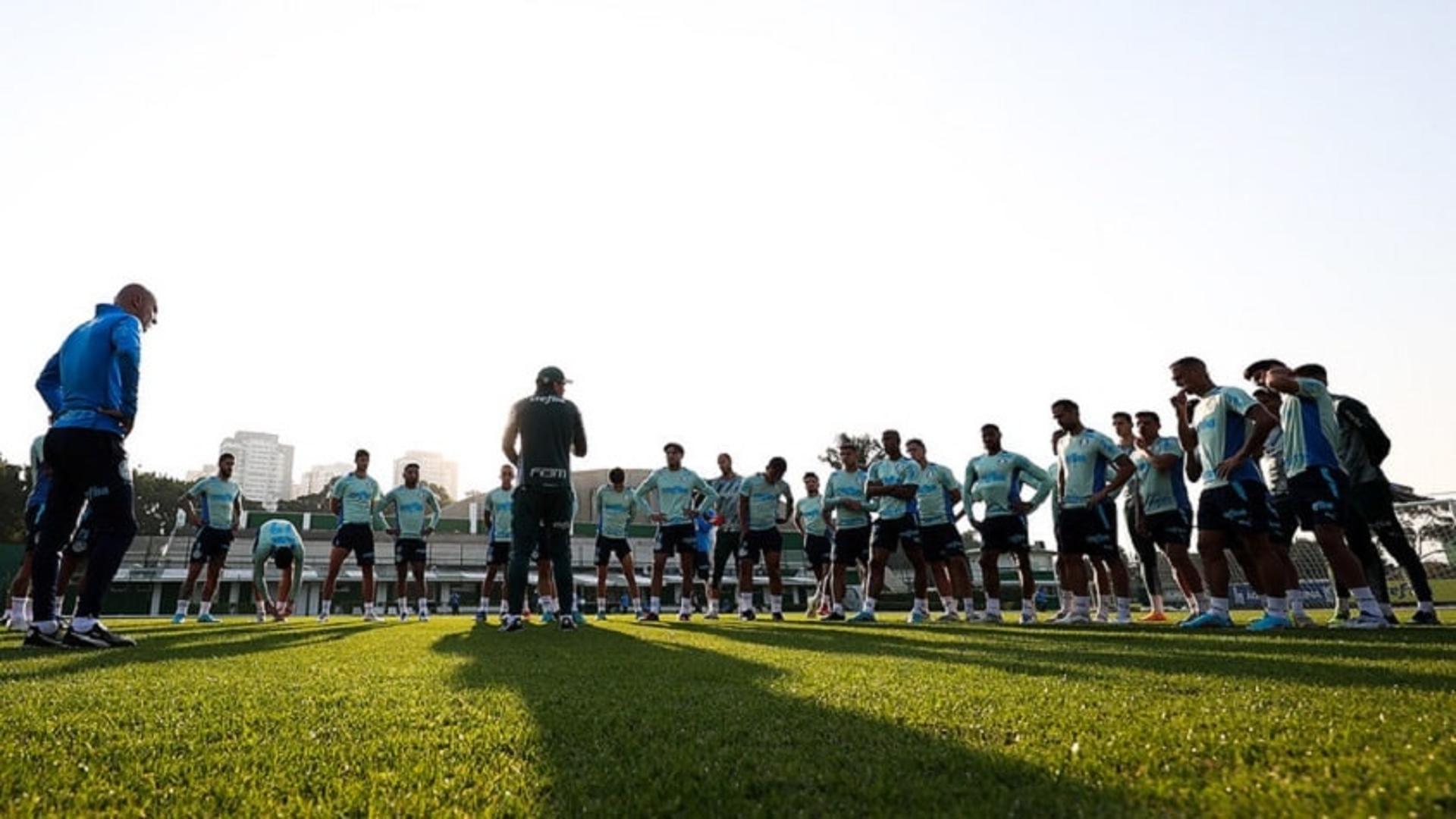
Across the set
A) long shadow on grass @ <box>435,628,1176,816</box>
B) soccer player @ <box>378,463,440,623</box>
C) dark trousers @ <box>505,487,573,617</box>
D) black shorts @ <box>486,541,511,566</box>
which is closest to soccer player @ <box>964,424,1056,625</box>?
dark trousers @ <box>505,487,573,617</box>

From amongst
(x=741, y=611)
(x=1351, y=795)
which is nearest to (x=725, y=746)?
(x=1351, y=795)

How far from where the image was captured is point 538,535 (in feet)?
23.3

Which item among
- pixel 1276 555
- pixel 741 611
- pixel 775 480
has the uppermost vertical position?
pixel 775 480

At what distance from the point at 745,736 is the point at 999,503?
8.29m

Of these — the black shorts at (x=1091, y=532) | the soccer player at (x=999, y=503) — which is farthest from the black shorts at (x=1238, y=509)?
the soccer player at (x=999, y=503)

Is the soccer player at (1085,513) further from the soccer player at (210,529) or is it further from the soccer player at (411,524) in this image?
the soccer player at (210,529)

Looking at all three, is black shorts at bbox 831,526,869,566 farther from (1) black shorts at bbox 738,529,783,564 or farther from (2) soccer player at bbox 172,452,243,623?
(2) soccer player at bbox 172,452,243,623

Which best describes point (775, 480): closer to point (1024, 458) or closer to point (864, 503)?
point (864, 503)

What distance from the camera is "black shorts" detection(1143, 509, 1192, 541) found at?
27.5 feet

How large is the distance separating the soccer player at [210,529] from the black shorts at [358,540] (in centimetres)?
136

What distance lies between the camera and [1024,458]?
9555 mm

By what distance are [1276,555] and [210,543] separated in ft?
41.1

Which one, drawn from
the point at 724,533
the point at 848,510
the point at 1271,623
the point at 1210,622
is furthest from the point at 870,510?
the point at 1271,623

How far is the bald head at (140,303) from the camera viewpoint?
559 centimetres
